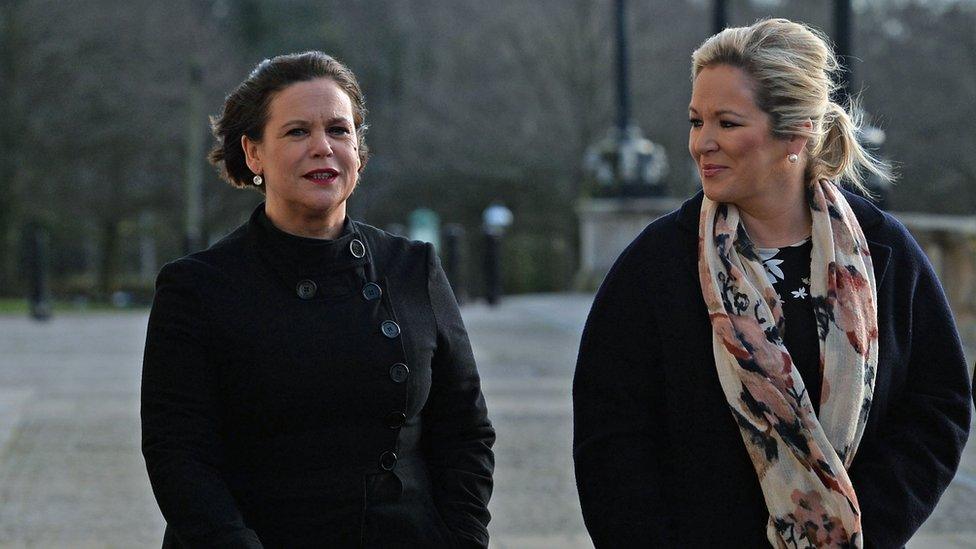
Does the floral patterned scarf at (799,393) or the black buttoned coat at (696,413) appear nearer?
the floral patterned scarf at (799,393)

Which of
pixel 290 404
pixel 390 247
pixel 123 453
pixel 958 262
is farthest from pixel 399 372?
pixel 958 262

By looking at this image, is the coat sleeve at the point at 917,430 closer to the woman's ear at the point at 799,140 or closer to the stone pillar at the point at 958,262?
the woman's ear at the point at 799,140

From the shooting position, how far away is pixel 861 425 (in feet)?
9.50

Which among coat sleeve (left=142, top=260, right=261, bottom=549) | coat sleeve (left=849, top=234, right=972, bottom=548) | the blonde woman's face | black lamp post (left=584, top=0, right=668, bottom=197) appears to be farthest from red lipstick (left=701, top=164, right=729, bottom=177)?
black lamp post (left=584, top=0, right=668, bottom=197)

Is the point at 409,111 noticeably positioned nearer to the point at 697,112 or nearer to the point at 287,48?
the point at 287,48

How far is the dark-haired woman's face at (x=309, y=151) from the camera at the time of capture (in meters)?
3.09

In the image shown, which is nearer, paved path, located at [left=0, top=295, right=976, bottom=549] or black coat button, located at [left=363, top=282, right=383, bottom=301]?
black coat button, located at [left=363, top=282, right=383, bottom=301]

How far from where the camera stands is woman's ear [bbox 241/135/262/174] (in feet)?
10.5

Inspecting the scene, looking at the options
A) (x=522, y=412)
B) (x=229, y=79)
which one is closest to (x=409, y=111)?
(x=229, y=79)

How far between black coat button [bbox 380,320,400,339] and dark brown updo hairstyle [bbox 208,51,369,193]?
339mm

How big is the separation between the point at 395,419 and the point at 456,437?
0.19 m

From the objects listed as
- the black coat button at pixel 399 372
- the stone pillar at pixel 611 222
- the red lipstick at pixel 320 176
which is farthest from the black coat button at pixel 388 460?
the stone pillar at pixel 611 222

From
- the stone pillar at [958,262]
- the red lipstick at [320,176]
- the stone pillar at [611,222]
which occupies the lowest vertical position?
the stone pillar at [611,222]

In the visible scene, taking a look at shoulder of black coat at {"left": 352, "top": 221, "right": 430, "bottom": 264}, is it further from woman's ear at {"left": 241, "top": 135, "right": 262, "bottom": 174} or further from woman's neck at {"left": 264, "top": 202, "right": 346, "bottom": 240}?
woman's ear at {"left": 241, "top": 135, "right": 262, "bottom": 174}
